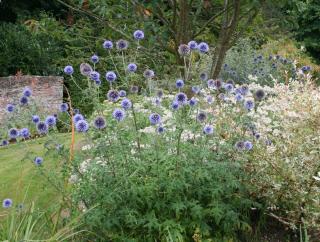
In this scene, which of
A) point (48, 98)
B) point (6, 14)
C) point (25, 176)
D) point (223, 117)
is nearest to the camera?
point (223, 117)

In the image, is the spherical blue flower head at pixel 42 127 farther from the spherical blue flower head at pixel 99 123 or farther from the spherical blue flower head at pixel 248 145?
the spherical blue flower head at pixel 248 145

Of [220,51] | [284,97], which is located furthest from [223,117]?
[220,51]

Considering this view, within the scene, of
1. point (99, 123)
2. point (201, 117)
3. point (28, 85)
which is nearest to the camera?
point (99, 123)

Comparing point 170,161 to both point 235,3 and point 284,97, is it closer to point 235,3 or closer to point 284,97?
point 284,97

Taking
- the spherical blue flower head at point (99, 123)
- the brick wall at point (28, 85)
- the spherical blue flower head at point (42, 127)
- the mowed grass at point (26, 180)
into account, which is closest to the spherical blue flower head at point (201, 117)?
the spherical blue flower head at point (99, 123)

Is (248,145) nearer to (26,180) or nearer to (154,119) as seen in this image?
(154,119)

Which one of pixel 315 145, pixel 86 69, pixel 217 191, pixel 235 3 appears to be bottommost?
pixel 217 191

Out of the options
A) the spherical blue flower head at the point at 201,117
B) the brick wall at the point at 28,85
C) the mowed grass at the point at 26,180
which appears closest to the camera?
the spherical blue flower head at the point at 201,117

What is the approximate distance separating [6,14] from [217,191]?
12860mm

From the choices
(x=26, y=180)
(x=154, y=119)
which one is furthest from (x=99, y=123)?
(x=26, y=180)

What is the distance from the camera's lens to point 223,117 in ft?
13.8

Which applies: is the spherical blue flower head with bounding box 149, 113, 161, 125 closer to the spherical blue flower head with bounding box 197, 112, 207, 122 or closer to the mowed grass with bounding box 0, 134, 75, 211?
the spherical blue flower head with bounding box 197, 112, 207, 122

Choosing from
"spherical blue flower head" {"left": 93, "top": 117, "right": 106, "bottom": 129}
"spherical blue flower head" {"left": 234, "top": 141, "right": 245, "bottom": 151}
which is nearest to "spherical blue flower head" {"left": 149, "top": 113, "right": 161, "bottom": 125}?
"spherical blue flower head" {"left": 93, "top": 117, "right": 106, "bottom": 129}

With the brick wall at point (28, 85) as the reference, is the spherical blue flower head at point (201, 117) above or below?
above
